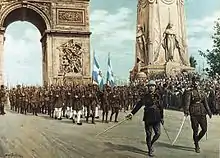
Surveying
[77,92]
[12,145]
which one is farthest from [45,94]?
[12,145]

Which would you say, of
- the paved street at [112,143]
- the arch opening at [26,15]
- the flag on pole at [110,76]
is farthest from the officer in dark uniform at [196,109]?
the arch opening at [26,15]

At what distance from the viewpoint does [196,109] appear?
3764 mm

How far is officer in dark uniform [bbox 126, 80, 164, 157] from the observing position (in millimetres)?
3590

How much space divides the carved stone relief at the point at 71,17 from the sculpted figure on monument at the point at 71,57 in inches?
20.4

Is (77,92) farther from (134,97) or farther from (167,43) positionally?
(134,97)

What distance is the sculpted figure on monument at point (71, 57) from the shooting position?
13.0m

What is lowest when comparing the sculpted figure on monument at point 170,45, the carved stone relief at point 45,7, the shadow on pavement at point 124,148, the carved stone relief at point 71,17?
the shadow on pavement at point 124,148

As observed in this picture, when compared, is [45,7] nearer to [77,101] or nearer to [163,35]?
[77,101]

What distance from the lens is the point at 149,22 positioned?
5965 millimetres

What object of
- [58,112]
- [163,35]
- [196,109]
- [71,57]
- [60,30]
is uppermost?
[60,30]

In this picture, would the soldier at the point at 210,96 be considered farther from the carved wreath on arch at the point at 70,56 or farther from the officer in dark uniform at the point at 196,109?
the carved wreath on arch at the point at 70,56

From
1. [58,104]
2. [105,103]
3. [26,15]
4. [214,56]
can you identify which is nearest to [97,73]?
[105,103]

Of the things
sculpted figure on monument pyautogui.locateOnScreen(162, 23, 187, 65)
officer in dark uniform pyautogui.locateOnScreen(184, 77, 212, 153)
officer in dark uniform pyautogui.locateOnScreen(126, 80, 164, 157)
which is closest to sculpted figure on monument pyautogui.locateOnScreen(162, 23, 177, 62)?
sculpted figure on monument pyautogui.locateOnScreen(162, 23, 187, 65)

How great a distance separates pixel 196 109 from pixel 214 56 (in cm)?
42
